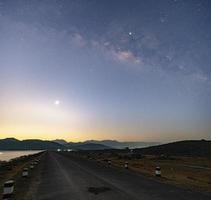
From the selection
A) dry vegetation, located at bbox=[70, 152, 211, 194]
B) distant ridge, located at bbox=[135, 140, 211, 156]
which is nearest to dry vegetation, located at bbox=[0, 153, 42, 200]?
dry vegetation, located at bbox=[70, 152, 211, 194]

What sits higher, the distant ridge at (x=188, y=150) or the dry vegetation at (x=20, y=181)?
the distant ridge at (x=188, y=150)

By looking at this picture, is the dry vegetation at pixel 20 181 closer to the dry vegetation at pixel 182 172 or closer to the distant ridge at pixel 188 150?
the dry vegetation at pixel 182 172

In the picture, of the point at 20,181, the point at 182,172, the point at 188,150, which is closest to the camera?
the point at 20,181

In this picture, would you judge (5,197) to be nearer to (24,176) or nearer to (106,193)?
(106,193)

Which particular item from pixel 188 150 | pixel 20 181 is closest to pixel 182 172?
pixel 20 181

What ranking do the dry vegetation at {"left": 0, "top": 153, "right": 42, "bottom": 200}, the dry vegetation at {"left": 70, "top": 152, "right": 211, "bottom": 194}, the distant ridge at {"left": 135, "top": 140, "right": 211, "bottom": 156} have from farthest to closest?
the distant ridge at {"left": 135, "top": 140, "right": 211, "bottom": 156} < the dry vegetation at {"left": 70, "top": 152, "right": 211, "bottom": 194} < the dry vegetation at {"left": 0, "top": 153, "right": 42, "bottom": 200}

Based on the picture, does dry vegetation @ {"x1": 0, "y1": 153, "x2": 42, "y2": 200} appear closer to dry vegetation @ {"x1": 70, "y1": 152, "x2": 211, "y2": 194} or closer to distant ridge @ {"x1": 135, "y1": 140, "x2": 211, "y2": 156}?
dry vegetation @ {"x1": 70, "y1": 152, "x2": 211, "y2": 194}

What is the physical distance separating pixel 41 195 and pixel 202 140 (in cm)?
18143

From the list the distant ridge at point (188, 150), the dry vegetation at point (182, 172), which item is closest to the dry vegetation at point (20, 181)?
the dry vegetation at point (182, 172)

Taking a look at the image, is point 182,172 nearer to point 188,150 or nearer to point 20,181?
point 20,181

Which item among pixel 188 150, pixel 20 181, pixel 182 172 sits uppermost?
pixel 188 150

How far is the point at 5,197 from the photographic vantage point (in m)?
12.1

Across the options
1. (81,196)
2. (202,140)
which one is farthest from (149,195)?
(202,140)

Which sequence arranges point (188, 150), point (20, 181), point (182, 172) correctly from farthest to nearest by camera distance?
point (188, 150) → point (182, 172) → point (20, 181)
